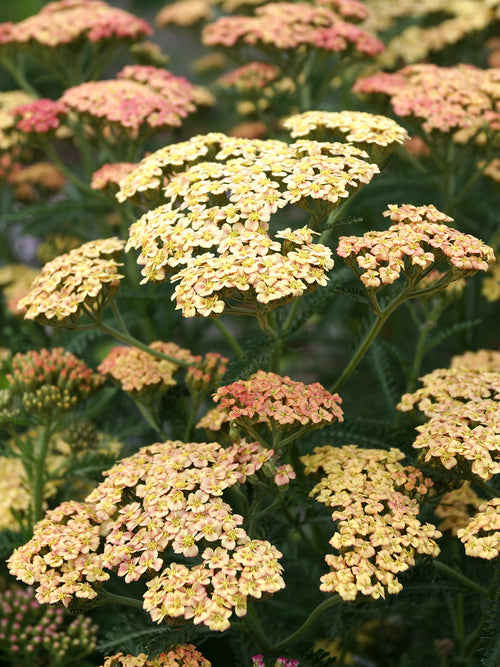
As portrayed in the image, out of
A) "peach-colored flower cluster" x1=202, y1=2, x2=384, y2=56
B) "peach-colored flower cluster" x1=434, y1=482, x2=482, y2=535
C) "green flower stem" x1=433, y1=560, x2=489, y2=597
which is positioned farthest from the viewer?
"peach-colored flower cluster" x1=202, y1=2, x2=384, y2=56

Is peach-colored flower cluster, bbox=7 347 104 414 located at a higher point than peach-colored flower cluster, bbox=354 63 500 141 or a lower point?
lower

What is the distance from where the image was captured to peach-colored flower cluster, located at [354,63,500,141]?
261cm

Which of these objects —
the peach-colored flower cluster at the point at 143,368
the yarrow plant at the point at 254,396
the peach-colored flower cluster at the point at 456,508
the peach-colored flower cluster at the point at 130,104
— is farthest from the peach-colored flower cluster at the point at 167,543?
the peach-colored flower cluster at the point at 130,104

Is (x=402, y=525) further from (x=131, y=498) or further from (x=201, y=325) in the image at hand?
(x=201, y=325)

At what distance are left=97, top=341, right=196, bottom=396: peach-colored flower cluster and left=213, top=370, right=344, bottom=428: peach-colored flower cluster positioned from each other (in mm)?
416

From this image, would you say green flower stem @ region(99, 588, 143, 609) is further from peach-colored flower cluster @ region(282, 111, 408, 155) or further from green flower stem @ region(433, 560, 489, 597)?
peach-colored flower cluster @ region(282, 111, 408, 155)

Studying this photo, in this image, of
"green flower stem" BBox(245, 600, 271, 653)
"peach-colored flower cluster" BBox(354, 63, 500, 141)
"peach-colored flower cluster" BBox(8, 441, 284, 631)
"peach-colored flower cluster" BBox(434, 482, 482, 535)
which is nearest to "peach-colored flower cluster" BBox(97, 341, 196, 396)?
"peach-colored flower cluster" BBox(8, 441, 284, 631)

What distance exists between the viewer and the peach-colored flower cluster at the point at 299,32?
9.96 ft

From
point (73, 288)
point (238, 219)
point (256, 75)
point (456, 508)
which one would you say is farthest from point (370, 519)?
point (256, 75)

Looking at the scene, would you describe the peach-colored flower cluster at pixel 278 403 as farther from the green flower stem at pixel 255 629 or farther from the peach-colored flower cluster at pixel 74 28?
the peach-colored flower cluster at pixel 74 28

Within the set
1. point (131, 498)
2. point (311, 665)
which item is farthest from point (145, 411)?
point (311, 665)

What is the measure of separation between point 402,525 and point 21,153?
2627 mm

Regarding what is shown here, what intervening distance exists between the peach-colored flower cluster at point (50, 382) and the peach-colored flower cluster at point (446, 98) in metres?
1.46

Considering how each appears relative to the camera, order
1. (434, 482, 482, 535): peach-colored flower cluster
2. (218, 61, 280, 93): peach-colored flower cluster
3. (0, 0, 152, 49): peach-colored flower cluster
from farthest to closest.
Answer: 1. (218, 61, 280, 93): peach-colored flower cluster
2. (0, 0, 152, 49): peach-colored flower cluster
3. (434, 482, 482, 535): peach-colored flower cluster
